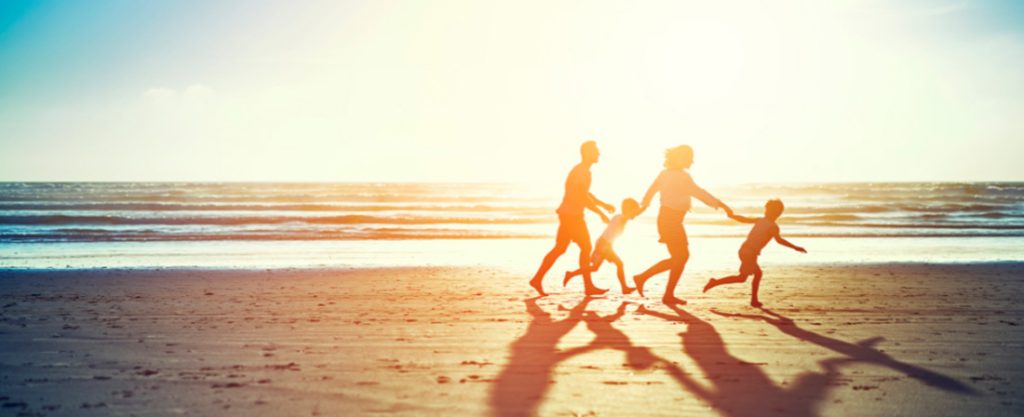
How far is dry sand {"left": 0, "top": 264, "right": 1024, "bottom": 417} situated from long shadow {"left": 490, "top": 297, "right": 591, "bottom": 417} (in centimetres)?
2

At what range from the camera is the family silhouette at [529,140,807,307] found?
7.75m

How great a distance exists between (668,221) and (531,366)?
3.25 metres

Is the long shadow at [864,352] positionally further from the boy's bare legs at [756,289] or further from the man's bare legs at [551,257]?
the man's bare legs at [551,257]

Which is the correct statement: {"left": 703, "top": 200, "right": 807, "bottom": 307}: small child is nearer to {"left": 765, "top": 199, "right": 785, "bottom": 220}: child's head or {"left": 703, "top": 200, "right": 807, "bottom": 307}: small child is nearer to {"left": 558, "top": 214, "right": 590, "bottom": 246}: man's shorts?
{"left": 765, "top": 199, "right": 785, "bottom": 220}: child's head

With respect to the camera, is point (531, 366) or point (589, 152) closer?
point (531, 366)

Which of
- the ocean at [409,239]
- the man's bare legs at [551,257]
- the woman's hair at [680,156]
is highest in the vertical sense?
the woman's hair at [680,156]

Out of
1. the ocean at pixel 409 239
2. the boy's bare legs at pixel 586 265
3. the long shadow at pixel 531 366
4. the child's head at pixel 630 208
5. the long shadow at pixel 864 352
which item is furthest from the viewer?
the ocean at pixel 409 239

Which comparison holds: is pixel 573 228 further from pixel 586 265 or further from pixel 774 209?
pixel 774 209

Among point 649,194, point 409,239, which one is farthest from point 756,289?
point 409,239

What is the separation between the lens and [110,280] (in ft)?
34.2

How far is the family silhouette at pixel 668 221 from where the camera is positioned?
7746mm

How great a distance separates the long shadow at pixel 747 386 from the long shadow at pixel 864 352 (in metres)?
0.35

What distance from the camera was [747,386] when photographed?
179 inches

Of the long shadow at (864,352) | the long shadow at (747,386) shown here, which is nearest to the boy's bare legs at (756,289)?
the long shadow at (864,352)
